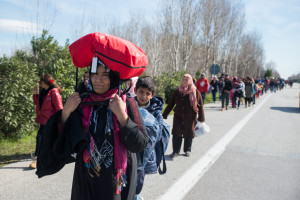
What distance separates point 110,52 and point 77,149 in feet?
2.26

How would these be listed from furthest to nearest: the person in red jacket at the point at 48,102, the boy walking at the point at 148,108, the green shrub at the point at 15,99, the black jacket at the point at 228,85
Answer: the black jacket at the point at 228,85
the green shrub at the point at 15,99
the person in red jacket at the point at 48,102
the boy walking at the point at 148,108

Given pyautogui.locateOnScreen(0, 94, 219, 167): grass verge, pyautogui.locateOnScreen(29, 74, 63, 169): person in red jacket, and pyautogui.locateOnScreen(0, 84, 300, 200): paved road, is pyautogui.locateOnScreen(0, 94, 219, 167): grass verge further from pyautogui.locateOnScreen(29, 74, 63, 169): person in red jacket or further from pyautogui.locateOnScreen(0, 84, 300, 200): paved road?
pyautogui.locateOnScreen(29, 74, 63, 169): person in red jacket

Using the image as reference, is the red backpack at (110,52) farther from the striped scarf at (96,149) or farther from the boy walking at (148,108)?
the boy walking at (148,108)

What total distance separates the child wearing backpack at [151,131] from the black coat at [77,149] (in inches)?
9.3

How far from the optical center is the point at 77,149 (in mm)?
1757

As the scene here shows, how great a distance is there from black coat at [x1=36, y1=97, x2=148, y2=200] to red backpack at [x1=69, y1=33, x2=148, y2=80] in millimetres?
318

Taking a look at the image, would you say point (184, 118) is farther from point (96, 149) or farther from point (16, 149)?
point (96, 149)

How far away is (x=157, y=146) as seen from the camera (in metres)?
2.69

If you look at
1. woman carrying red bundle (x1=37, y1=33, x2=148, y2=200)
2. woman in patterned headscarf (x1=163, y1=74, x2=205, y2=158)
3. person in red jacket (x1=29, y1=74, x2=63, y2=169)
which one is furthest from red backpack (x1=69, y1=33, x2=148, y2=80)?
woman in patterned headscarf (x1=163, y1=74, x2=205, y2=158)

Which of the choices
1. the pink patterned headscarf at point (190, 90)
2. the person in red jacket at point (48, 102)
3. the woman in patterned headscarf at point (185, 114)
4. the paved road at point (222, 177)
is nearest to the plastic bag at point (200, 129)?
the woman in patterned headscarf at point (185, 114)

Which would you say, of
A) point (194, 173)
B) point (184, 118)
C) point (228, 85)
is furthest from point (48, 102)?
point (228, 85)

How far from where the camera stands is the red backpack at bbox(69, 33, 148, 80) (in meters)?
1.72

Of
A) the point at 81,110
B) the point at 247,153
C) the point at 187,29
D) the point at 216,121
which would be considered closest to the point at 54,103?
the point at 81,110

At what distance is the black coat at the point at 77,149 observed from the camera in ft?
5.66
